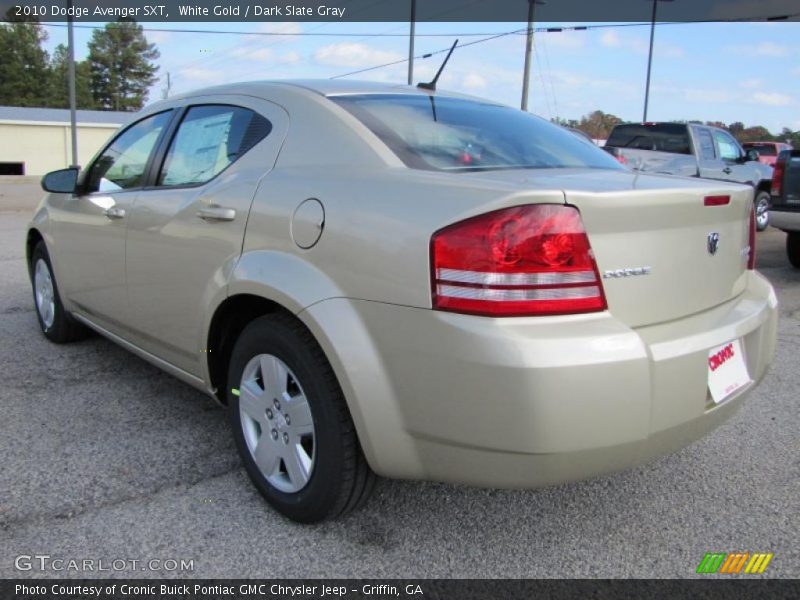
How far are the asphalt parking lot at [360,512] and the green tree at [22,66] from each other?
80.3 meters

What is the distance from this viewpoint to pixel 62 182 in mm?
4141

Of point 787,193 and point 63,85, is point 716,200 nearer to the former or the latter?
point 787,193

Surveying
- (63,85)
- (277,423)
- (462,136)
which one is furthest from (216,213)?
(63,85)

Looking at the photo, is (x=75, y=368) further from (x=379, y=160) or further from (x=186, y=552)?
(x=379, y=160)

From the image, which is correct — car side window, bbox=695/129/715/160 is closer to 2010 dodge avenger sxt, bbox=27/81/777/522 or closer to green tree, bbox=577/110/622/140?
2010 dodge avenger sxt, bbox=27/81/777/522

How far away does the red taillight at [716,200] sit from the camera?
2.30 metres

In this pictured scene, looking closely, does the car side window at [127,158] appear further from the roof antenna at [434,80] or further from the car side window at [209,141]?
the roof antenna at [434,80]

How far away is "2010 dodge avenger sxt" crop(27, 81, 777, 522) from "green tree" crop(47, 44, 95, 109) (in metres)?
77.8

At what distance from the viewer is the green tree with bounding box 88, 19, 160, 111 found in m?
82.1

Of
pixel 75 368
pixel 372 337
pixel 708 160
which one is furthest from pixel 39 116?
pixel 372 337

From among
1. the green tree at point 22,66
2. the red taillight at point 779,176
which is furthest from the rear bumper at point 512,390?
the green tree at point 22,66

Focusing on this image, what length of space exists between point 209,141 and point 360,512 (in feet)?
5.68

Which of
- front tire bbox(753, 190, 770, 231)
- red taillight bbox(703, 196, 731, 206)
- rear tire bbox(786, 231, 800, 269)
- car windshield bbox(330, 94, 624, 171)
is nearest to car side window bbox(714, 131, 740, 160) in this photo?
front tire bbox(753, 190, 770, 231)
